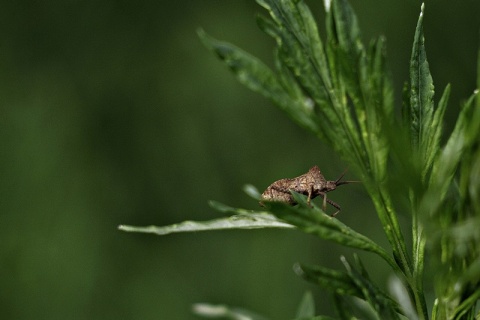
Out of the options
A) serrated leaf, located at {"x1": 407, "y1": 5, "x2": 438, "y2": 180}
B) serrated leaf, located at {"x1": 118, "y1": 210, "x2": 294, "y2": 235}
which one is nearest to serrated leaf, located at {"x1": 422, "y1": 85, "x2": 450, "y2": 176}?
serrated leaf, located at {"x1": 407, "y1": 5, "x2": 438, "y2": 180}

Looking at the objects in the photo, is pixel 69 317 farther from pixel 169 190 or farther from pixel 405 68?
pixel 405 68

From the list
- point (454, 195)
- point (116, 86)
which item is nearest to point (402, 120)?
point (454, 195)

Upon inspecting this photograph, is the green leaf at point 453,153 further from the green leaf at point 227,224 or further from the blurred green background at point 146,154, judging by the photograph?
the blurred green background at point 146,154

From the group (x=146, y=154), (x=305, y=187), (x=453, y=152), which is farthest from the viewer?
(x=146, y=154)

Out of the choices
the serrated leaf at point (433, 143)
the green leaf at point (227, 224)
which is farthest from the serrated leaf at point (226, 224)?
the serrated leaf at point (433, 143)

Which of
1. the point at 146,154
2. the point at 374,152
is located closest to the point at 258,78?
the point at 374,152

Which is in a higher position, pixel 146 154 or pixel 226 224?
pixel 226 224

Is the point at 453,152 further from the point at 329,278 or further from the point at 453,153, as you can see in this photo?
the point at 329,278

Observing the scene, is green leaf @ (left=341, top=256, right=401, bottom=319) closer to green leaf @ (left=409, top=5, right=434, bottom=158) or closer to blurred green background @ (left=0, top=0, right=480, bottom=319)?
green leaf @ (left=409, top=5, right=434, bottom=158)
